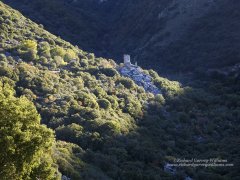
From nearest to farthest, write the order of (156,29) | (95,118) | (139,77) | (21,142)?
(21,142), (95,118), (139,77), (156,29)

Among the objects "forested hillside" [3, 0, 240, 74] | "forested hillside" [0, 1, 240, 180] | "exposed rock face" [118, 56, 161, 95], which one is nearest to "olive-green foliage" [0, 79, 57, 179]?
"forested hillside" [0, 1, 240, 180]

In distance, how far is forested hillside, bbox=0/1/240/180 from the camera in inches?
768

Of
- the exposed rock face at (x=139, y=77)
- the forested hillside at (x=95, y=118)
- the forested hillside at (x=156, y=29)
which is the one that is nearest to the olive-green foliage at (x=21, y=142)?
the forested hillside at (x=95, y=118)

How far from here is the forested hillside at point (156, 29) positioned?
64875 mm

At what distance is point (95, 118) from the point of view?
34062 millimetres

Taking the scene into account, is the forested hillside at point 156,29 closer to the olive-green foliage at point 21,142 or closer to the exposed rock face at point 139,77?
the exposed rock face at point 139,77

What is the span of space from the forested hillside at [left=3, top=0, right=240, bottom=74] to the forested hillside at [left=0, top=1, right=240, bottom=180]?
10.4 metres

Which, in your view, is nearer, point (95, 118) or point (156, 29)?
point (95, 118)

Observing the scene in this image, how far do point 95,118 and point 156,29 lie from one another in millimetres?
47597

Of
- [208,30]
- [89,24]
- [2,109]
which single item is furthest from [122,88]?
[89,24]

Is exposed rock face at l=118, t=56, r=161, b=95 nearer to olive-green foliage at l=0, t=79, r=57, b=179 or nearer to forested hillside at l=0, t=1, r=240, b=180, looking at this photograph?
forested hillside at l=0, t=1, r=240, b=180

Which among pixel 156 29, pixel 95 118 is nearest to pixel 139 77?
Answer: pixel 95 118

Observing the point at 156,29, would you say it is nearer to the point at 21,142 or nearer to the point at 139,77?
the point at 139,77

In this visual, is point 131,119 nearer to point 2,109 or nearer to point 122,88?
point 122,88
